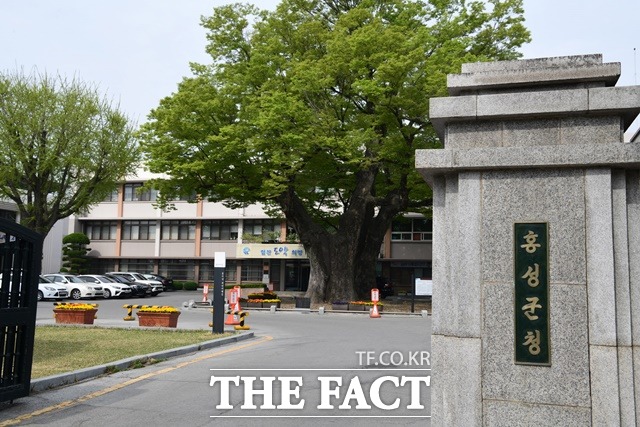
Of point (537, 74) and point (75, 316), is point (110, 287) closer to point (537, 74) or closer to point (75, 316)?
point (75, 316)

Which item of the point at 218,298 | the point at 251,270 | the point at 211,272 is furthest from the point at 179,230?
the point at 218,298

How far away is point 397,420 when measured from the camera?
8219mm

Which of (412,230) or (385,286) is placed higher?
(412,230)

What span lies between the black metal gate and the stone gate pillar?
600 cm

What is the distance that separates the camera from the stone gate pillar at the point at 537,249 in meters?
5.71

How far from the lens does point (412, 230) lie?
52.0 m

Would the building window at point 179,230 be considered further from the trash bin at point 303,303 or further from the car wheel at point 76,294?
the trash bin at point 303,303

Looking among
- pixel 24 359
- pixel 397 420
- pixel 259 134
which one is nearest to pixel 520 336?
pixel 397 420

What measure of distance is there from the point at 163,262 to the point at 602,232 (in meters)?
56.5

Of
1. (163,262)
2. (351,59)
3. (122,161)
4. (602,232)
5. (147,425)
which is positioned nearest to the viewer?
(602,232)

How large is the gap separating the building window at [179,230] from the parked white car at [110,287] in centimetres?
1747

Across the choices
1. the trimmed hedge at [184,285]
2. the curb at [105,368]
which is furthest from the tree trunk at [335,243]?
the trimmed hedge at [184,285]

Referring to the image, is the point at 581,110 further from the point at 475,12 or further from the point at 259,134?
the point at 475,12

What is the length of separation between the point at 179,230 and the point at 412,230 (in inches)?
858
